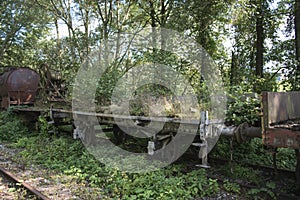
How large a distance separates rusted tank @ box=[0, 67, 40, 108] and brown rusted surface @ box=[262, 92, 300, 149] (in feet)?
38.6

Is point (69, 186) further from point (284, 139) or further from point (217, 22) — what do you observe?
point (217, 22)

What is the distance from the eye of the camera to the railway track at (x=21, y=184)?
4687 mm

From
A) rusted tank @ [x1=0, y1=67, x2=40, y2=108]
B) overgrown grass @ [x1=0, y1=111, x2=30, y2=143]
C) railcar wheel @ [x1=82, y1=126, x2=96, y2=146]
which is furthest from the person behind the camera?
rusted tank @ [x1=0, y1=67, x2=40, y2=108]

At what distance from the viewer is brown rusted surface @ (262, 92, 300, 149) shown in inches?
145

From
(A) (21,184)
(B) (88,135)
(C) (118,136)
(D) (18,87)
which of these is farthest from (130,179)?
(D) (18,87)

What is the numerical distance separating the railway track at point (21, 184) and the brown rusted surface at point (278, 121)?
360 centimetres

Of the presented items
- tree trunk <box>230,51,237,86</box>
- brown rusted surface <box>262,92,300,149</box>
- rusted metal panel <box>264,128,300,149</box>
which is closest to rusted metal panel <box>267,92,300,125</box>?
brown rusted surface <box>262,92,300,149</box>

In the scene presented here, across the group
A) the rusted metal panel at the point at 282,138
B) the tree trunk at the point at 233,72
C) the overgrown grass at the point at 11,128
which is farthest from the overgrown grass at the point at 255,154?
the overgrown grass at the point at 11,128

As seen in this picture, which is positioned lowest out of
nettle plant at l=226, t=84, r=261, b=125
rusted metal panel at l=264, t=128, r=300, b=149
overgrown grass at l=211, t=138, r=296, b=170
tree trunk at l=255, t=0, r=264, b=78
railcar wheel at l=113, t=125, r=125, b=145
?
A: overgrown grass at l=211, t=138, r=296, b=170

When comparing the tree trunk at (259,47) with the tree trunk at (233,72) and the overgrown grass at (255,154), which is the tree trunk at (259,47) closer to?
the tree trunk at (233,72)

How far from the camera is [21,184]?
530cm

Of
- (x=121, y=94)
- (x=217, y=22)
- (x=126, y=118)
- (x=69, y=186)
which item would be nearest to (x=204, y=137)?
(x=126, y=118)

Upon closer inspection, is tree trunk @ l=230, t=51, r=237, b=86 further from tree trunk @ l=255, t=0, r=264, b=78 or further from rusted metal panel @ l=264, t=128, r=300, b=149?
rusted metal panel @ l=264, t=128, r=300, b=149

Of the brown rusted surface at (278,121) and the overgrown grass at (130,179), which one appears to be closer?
the brown rusted surface at (278,121)
